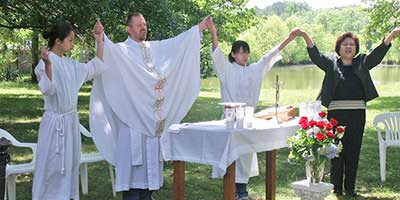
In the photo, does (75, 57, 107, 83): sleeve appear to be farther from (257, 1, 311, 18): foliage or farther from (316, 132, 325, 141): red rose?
(257, 1, 311, 18): foliage

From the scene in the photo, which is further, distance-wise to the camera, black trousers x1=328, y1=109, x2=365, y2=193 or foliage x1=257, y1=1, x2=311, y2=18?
foliage x1=257, y1=1, x2=311, y2=18

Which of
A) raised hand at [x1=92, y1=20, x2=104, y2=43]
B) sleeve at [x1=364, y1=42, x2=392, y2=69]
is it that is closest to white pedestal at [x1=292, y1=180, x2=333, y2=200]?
sleeve at [x1=364, y1=42, x2=392, y2=69]

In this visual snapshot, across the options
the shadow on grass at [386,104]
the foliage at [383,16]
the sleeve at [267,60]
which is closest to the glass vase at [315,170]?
the sleeve at [267,60]

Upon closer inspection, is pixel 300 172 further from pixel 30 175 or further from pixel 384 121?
pixel 30 175

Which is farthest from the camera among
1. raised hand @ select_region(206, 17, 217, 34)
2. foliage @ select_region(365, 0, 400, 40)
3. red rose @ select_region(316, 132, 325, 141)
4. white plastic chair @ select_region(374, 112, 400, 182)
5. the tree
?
foliage @ select_region(365, 0, 400, 40)

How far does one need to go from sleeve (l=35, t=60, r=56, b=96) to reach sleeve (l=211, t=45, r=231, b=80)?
1545 millimetres

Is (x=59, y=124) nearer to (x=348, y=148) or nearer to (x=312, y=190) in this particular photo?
(x=312, y=190)

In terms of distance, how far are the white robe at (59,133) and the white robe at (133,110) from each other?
27 cm

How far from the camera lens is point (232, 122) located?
450 cm

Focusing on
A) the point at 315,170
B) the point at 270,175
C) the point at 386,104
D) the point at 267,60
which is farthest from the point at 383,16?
the point at 315,170

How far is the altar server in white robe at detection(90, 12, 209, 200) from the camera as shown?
195 inches

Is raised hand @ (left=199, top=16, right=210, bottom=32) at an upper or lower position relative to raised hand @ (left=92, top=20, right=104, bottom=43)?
upper

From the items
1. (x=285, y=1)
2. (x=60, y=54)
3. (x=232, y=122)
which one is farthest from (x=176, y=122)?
(x=285, y=1)

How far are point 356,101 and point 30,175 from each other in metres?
4.11
